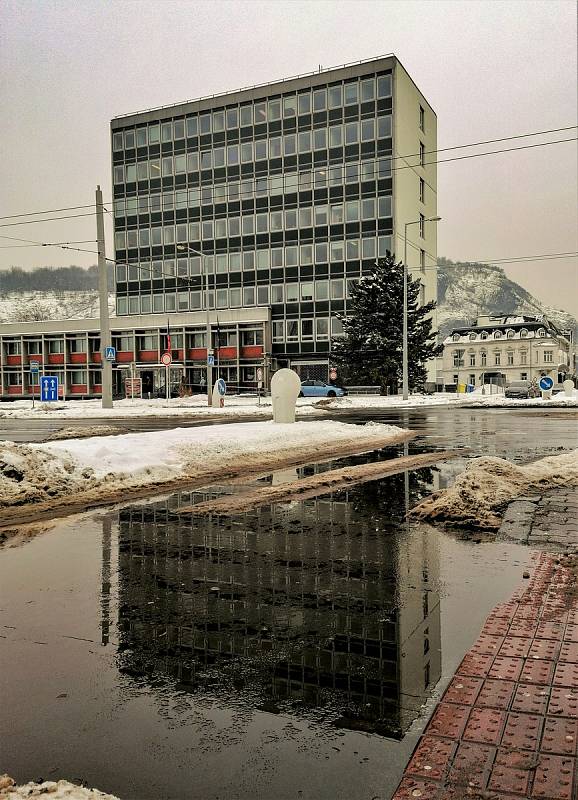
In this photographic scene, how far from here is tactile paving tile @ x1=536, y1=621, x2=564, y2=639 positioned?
386cm

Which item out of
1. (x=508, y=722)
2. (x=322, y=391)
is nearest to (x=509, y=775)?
(x=508, y=722)

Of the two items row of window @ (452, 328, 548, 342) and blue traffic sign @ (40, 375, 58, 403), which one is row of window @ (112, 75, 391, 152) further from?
row of window @ (452, 328, 548, 342)

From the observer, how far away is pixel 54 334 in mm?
69500

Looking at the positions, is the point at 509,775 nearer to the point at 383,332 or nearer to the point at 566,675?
the point at 566,675

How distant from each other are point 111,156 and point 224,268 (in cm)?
1930

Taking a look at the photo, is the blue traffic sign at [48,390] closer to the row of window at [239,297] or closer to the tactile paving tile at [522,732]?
the row of window at [239,297]

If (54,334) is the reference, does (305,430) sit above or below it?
below

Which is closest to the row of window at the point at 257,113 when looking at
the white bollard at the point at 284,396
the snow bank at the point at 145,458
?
the white bollard at the point at 284,396

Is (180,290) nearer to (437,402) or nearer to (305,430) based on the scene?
(437,402)

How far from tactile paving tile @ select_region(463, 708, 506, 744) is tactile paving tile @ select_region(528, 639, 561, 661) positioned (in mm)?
723

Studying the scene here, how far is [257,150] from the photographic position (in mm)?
69438

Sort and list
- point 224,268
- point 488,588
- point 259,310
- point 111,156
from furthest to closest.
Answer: point 111,156 < point 224,268 < point 259,310 < point 488,588

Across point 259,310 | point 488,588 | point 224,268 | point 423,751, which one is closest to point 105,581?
point 488,588

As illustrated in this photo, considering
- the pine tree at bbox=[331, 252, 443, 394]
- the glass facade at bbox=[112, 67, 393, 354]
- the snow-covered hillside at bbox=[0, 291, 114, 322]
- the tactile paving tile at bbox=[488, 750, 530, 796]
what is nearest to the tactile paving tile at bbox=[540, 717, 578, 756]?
the tactile paving tile at bbox=[488, 750, 530, 796]
